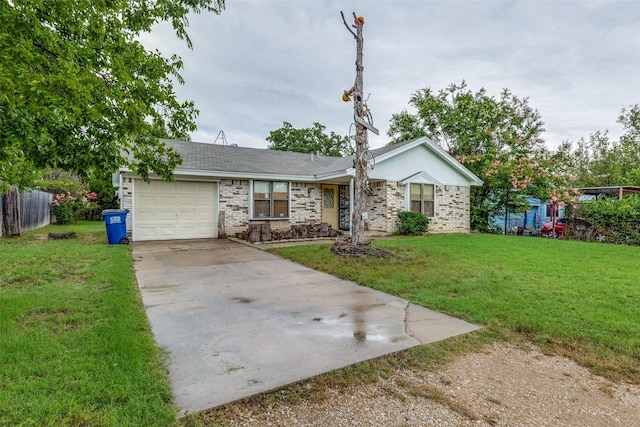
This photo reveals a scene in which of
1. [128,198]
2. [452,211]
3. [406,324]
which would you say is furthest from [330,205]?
[406,324]

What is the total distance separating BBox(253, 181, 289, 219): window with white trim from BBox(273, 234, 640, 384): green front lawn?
410 centimetres

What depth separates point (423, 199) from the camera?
14477 mm

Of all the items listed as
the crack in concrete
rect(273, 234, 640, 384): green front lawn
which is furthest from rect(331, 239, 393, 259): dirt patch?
the crack in concrete

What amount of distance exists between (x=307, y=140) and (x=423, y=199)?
1002 inches

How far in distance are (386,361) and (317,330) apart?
3.01ft

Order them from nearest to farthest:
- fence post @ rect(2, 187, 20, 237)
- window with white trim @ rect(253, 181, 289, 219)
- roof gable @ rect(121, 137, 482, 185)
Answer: fence post @ rect(2, 187, 20, 237)
roof gable @ rect(121, 137, 482, 185)
window with white trim @ rect(253, 181, 289, 219)

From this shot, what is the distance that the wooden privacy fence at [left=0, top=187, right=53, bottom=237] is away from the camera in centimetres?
1165

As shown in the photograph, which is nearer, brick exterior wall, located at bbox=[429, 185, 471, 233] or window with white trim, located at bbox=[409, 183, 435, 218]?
window with white trim, located at bbox=[409, 183, 435, 218]

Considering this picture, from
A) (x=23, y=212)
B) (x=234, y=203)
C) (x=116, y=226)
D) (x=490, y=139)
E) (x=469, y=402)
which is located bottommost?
(x=469, y=402)

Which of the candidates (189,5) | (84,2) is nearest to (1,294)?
(84,2)

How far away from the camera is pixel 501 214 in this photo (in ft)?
55.2

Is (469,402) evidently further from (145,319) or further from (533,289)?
(533,289)

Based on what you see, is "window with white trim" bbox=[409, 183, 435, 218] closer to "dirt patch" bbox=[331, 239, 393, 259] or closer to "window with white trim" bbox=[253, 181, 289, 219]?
"window with white trim" bbox=[253, 181, 289, 219]

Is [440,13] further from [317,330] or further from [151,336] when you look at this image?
[151,336]
